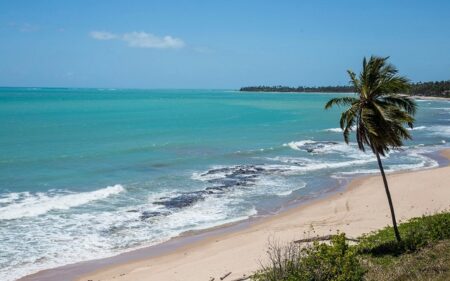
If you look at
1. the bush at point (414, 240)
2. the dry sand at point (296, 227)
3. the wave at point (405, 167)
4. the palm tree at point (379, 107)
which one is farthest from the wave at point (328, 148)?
the palm tree at point (379, 107)

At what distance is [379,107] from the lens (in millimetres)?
13734

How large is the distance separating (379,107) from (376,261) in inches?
165

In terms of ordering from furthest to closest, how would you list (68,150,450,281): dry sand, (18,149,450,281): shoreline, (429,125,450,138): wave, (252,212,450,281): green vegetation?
(429,125,450,138): wave < (18,149,450,281): shoreline < (68,150,450,281): dry sand < (252,212,450,281): green vegetation

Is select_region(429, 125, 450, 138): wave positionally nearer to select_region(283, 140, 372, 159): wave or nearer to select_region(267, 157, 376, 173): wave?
select_region(283, 140, 372, 159): wave

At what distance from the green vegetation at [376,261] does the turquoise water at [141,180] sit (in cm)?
941

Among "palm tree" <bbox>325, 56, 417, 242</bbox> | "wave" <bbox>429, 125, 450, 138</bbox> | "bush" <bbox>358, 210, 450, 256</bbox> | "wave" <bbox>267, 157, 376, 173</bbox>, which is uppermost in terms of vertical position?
"palm tree" <bbox>325, 56, 417, 242</bbox>

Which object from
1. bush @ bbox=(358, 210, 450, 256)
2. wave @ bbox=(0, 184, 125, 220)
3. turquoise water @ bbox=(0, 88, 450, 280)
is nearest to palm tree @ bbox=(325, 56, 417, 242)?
bush @ bbox=(358, 210, 450, 256)

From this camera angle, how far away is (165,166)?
35688 millimetres

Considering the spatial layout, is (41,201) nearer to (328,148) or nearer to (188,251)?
(188,251)

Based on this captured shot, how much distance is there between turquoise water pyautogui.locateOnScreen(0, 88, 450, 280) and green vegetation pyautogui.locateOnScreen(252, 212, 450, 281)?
9414 millimetres

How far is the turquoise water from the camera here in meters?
20.1

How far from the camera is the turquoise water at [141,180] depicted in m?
20.1

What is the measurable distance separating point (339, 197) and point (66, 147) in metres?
26.7

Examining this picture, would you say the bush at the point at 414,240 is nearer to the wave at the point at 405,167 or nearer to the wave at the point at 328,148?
the wave at the point at 405,167
